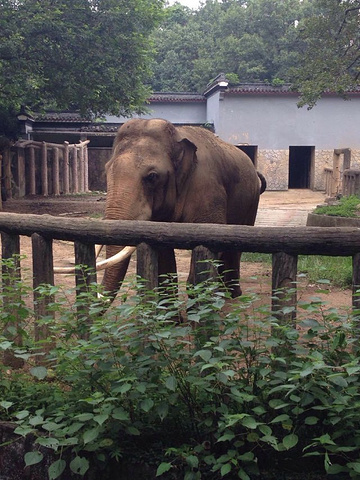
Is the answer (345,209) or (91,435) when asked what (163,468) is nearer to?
(91,435)

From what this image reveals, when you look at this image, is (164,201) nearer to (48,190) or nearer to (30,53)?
(30,53)

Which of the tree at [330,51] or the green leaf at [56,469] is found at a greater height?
the tree at [330,51]

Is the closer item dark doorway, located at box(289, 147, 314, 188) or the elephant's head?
the elephant's head

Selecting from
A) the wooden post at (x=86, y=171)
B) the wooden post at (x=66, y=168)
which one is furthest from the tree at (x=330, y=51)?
the wooden post at (x=86, y=171)

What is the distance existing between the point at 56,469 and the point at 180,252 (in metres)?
7.47

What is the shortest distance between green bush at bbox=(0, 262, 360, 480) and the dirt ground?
0.86ft

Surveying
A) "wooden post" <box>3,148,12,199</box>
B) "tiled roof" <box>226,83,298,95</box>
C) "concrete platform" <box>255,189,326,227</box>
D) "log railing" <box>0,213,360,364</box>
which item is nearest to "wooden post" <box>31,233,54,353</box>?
"log railing" <box>0,213,360,364</box>

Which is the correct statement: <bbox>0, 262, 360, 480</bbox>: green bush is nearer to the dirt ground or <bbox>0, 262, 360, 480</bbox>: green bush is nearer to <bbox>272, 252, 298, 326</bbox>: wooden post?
<bbox>272, 252, 298, 326</bbox>: wooden post

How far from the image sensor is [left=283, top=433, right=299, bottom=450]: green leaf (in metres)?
2.64

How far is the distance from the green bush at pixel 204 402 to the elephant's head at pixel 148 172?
2.00 meters

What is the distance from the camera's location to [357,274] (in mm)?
3143

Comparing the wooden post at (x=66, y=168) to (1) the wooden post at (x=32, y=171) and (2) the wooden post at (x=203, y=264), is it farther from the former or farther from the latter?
(2) the wooden post at (x=203, y=264)

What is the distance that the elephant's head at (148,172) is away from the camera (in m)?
5.32


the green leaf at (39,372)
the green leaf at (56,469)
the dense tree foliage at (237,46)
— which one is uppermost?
the dense tree foliage at (237,46)
